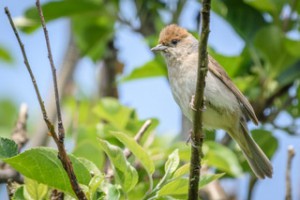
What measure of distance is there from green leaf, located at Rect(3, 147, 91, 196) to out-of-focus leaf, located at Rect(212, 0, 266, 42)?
230 cm

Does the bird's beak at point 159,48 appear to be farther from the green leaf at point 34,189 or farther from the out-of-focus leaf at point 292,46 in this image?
the green leaf at point 34,189

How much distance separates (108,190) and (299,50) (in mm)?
2193

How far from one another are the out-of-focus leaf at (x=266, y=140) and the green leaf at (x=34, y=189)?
1.92 m

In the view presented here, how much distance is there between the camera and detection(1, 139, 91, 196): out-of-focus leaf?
254 cm

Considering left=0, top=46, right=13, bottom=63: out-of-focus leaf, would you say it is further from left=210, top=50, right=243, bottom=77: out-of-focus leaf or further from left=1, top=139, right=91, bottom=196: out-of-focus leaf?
left=1, top=139, right=91, bottom=196: out-of-focus leaf

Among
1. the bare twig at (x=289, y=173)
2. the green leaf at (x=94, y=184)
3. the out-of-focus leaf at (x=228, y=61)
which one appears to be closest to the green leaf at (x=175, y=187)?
the green leaf at (x=94, y=184)

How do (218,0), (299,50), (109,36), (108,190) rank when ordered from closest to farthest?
(108,190)
(299,50)
(218,0)
(109,36)

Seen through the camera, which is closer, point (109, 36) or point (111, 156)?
point (111, 156)

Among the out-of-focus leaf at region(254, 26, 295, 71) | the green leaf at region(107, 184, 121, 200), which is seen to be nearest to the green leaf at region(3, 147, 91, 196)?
the green leaf at region(107, 184, 121, 200)

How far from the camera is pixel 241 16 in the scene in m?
4.69

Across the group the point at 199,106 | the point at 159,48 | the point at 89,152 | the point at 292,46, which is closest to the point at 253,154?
the point at 292,46

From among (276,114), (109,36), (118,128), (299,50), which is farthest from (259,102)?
(109,36)

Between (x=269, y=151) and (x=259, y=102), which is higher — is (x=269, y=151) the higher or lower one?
the lower one

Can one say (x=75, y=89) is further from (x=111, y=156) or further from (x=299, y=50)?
(x=111, y=156)
